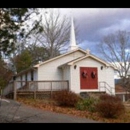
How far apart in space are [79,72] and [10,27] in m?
19.9

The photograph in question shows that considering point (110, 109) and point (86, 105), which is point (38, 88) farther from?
point (110, 109)

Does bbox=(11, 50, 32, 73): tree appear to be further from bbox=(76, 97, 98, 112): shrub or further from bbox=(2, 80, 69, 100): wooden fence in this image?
bbox=(76, 97, 98, 112): shrub

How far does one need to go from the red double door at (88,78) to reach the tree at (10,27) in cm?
1930

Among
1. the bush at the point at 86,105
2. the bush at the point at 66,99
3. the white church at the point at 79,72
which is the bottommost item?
the bush at the point at 86,105

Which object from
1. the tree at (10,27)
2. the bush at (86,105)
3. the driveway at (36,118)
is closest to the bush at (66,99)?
the bush at (86,105)

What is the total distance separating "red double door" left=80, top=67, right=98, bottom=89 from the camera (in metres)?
28.6

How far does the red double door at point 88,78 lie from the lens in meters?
28.6

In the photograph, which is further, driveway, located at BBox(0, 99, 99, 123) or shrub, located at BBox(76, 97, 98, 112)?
shrub, located at BBox(76, 97, 98, 112)

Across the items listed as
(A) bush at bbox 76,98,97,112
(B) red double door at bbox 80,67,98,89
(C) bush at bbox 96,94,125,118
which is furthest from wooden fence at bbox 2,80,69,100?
(C) bush at bbox 96,94,125,118

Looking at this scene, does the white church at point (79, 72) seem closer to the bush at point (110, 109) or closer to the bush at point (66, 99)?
the bush at point (66, 99)

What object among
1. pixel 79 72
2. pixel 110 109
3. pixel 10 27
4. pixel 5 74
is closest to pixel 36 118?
pixel 110 109
